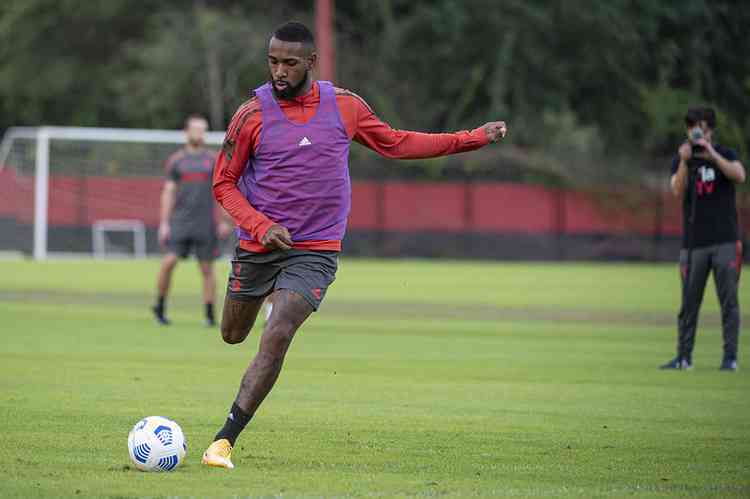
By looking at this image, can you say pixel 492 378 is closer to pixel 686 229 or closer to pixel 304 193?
pixel 686 229

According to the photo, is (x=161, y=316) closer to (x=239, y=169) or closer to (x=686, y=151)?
(x=686, y=151)

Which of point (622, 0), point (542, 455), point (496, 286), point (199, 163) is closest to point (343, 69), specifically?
point (622, 0)

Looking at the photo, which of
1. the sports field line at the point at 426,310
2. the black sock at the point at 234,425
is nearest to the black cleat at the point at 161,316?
the sports field line at the point at 426,310

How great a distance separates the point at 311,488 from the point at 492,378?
19.1ft

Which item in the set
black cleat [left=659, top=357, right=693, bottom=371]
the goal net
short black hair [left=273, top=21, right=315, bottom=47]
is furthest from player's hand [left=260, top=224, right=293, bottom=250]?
the goal net

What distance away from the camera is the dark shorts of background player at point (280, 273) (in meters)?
8.06

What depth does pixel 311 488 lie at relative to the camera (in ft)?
23.7

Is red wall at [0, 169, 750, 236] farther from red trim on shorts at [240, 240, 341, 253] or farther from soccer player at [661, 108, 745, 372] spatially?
red trim on shorts at [240, 240, 341, 253]

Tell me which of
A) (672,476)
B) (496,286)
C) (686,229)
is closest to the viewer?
(672,476)

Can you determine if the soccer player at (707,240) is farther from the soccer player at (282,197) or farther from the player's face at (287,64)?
the player's face at (287,64)

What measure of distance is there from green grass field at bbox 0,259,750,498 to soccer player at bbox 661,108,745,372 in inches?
18.0

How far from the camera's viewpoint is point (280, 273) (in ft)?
26.8

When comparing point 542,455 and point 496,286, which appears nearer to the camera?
point 542,455

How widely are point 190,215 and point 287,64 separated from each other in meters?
10.1
